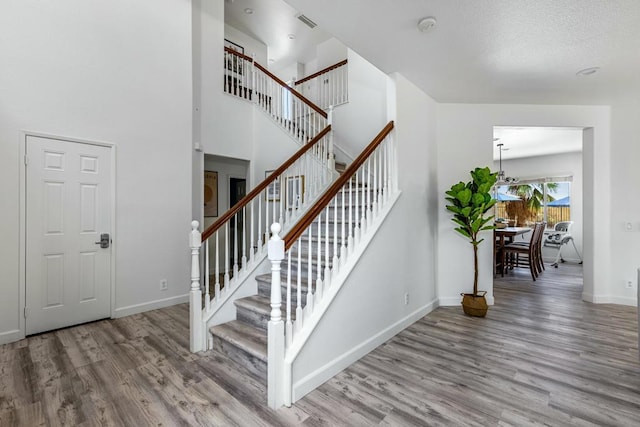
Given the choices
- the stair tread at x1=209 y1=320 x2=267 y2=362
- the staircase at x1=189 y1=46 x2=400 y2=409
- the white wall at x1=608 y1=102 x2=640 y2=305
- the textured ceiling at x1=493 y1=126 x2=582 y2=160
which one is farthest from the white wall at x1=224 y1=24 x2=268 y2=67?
the white wall at x1=608 y1=102 x2=640 y2=305

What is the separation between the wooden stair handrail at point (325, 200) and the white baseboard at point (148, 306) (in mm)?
2751

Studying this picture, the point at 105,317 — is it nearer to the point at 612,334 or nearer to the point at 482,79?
the point at 482,79

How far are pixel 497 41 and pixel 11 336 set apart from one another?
5258 mm

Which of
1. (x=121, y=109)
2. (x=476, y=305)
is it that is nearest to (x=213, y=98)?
(x=121, y=109)

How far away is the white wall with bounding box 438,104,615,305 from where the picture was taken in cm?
395

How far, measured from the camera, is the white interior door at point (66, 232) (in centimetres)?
298

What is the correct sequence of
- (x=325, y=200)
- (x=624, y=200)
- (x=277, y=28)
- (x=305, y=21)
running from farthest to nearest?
(x=277, y=28)
(x=305, y=21)
(x=624, y=200)
(x=325, y=200)

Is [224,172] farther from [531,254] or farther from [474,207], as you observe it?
[531,254]

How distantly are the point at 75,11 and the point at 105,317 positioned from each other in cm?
345

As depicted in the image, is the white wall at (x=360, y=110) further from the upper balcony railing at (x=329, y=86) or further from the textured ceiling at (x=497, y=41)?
the textured ceiling at (x=497, y=41)

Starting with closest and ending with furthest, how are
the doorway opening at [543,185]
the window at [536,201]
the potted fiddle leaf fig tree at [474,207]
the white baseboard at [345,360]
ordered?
the white baseboard at [345,360] < the potted fiddle leaf fig tree at [474,207] < the doorway opening at [543,185] < the window at [536,201]

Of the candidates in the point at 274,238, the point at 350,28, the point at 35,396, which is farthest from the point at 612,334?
the point at 35,396

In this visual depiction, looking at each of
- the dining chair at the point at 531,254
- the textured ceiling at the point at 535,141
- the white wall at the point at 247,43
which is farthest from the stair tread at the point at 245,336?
the white wall at the point at 247,43

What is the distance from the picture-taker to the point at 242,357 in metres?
2.35
